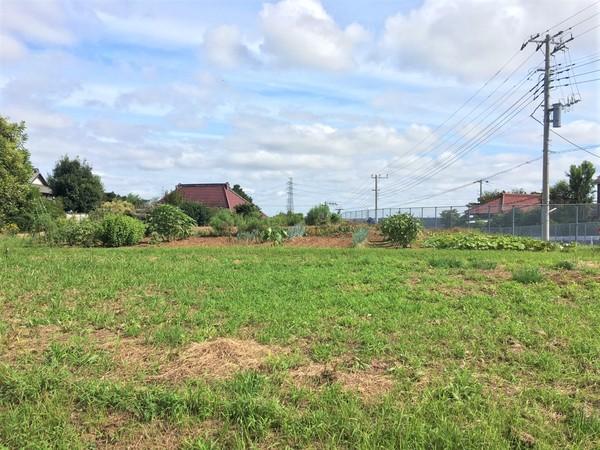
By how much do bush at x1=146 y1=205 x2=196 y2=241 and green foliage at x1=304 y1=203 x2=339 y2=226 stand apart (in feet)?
29.3

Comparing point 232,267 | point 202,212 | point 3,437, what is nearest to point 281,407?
point 3,437

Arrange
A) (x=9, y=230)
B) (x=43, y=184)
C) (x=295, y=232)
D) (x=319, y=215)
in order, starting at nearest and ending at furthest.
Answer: (x=295, y=232), (x=9, y=230), (x=319, y=215), (x=43, y=184)

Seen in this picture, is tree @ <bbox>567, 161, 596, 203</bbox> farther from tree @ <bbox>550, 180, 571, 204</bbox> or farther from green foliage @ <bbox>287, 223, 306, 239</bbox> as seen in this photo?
green foliage @ <bbox>287, 223, 306, 239</bbox>

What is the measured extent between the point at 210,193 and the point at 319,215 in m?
24.3

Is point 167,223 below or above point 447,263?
above

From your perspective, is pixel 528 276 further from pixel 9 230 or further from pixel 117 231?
pixel 9 230

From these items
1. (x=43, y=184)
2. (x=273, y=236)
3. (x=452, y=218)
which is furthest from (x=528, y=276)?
(x=43, y=184)

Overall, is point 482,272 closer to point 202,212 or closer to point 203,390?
point 203,390

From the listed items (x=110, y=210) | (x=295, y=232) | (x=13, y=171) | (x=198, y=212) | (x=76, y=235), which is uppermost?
(x=13, y=171)

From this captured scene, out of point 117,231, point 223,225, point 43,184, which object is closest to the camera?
point 117,231

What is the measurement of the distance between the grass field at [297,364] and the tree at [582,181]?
4476cm

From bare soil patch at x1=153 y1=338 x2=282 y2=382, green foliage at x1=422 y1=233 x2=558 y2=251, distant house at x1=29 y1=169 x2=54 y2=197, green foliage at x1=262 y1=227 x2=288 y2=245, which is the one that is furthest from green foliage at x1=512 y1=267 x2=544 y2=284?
distant house at x1=29 y1=169 x2=54 y2=197

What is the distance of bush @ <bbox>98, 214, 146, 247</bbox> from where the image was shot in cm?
1544

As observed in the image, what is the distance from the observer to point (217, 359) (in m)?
4.01
